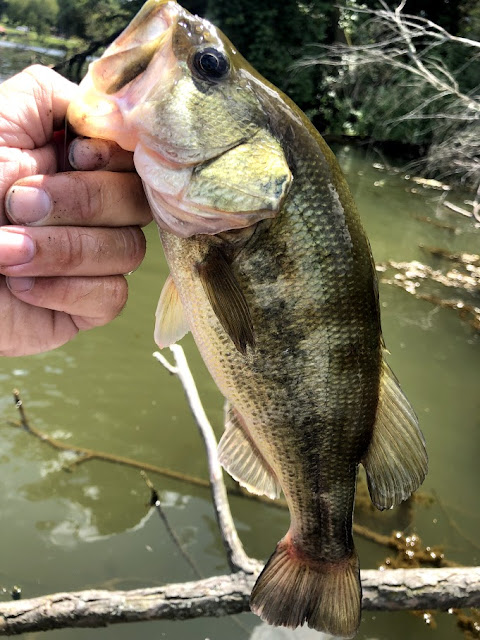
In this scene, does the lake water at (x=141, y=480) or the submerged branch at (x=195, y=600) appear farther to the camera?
the lake water at (x=141, y=480)

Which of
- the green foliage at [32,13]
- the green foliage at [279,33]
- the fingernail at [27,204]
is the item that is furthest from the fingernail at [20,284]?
the green foliage at [32,13]

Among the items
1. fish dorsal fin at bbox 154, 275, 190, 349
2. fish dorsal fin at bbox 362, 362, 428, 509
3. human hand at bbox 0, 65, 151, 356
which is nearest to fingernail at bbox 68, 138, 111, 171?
human hand at bbox 0, 65, 151, 356

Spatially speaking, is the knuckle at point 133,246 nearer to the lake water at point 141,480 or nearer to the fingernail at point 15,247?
the fingernail at point 15,247

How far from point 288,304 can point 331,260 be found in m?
0.18

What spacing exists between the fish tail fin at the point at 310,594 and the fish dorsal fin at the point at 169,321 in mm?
936

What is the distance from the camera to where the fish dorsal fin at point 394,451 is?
1781 mm

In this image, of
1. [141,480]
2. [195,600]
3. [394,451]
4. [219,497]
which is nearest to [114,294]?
[394,451]

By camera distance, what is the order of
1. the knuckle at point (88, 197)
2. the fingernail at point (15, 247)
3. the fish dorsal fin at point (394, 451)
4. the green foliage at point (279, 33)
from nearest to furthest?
the fingernail at point (15, 247), the knuckle at point (88, 197), the fish dorsal fin at point (394, 451), the green foliage at point (279, 33)

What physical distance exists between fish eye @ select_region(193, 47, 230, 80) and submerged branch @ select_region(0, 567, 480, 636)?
238 centimetres

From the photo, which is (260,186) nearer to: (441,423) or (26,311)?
(26,311)

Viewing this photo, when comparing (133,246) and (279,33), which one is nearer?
(133,246)

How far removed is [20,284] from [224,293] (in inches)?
22.8

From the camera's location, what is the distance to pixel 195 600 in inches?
105

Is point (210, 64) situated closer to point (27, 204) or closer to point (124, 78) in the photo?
point (124, 78)
